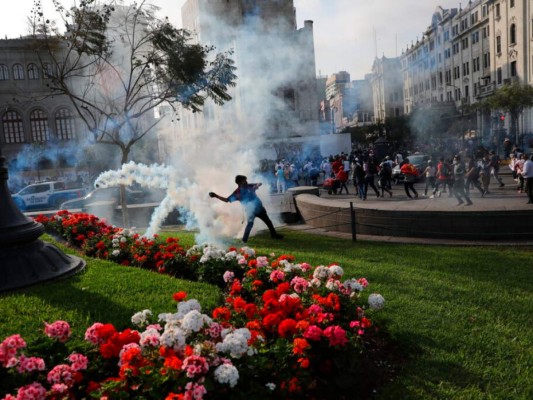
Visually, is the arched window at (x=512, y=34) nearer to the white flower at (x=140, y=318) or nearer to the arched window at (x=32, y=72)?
the arched window at (x=32, y=72)

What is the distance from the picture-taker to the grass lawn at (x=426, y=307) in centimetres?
399

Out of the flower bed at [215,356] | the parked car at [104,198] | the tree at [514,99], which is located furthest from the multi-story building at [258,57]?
the flower bed at [215,356]

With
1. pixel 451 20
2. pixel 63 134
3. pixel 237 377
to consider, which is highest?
pixel 451 20

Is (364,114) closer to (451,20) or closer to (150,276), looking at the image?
(451,20)

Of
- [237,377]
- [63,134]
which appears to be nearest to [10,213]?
[237,377]

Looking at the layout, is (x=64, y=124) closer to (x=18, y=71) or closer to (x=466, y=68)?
(x=18, y=71)

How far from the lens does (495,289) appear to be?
6.15 metres

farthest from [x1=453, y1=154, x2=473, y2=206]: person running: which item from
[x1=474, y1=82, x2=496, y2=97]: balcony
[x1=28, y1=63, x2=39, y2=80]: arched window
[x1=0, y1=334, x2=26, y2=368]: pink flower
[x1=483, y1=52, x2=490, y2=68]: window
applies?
[x1=28, y1=63, x2=39, y2=80]: arched window

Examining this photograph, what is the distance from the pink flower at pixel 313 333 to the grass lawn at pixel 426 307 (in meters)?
0.71

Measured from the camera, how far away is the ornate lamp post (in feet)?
18.7

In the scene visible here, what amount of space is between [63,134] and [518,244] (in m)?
46.0

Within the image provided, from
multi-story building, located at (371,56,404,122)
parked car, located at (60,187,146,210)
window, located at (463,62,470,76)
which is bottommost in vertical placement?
parked car, located at (60,187,146,210)

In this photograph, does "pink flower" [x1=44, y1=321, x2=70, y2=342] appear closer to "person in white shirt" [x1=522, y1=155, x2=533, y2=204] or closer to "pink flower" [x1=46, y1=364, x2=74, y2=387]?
"pink flower" [x1=46, y1=364, x2=74, y2=387]

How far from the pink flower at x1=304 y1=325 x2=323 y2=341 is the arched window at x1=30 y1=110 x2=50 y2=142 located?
161ft
